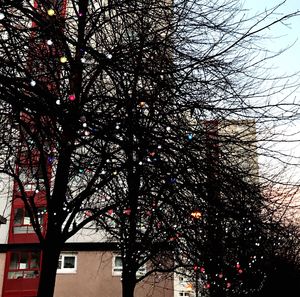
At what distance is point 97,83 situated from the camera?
607 cm

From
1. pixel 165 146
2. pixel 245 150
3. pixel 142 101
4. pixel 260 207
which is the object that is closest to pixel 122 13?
pixel 142 101

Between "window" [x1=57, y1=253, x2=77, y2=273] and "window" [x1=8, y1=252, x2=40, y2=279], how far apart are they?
1228 millimetres

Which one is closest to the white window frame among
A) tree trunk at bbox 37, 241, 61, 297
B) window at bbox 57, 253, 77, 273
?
window at bbox 57, 253, 77, 273

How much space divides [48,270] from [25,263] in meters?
14.5

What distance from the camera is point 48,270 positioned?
6.87 metres

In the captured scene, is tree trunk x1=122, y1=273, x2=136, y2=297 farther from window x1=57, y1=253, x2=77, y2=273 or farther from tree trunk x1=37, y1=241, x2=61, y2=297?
window x1=57, y1=253, x2=77, y2=273

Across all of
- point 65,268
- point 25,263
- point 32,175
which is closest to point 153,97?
point 32,175

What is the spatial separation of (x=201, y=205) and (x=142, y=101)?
143cm

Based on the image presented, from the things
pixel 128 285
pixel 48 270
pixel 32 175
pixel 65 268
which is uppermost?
pixel 32 175

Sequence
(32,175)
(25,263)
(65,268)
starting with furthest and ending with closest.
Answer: (25,263) → (65,268) → (32,175)

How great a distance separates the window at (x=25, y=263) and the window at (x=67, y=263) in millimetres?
1228

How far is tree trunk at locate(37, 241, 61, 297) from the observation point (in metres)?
6.77

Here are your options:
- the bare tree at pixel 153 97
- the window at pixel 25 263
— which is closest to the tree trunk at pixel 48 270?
the bare tree at pixel 153 97

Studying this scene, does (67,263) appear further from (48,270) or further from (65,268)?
(48,270)
